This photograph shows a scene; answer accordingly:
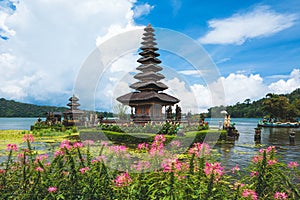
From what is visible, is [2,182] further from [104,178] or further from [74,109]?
[74,109]

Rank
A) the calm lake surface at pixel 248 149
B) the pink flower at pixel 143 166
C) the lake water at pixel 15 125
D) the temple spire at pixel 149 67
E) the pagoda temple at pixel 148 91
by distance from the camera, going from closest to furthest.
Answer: the pink flower at pixel 143 166 → the calm lake surface at pixel 248 149 → the pagoda temple at pixel 148 91 → the temple spire at pixel 149 67 → the lake water at pixel 15 125

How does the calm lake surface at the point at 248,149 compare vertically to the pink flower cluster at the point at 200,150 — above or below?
below

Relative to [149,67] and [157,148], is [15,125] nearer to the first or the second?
[149,67]

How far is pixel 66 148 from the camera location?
341 centimetres

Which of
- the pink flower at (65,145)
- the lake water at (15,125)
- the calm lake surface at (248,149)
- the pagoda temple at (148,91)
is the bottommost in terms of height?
the lake water at (15,125)

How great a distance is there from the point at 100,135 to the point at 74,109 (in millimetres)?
21825

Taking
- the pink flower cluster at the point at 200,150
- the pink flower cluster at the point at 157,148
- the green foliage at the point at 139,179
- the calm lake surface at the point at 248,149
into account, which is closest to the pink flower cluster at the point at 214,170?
the green foliage at the point at 139,179

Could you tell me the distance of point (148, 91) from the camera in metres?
27.3


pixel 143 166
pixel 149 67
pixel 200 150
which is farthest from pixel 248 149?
pixel 149 67

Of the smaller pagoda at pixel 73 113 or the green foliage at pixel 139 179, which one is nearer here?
the green foliage at pixel 139 179

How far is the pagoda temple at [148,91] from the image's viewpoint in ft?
83.2

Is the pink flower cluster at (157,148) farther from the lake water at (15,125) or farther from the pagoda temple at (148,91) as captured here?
the lake water at (15,125)

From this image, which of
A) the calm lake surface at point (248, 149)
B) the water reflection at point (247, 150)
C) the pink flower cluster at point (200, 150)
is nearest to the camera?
the pink flower cluster at point (200, 150)

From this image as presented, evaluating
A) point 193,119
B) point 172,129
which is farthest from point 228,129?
point 172,129
